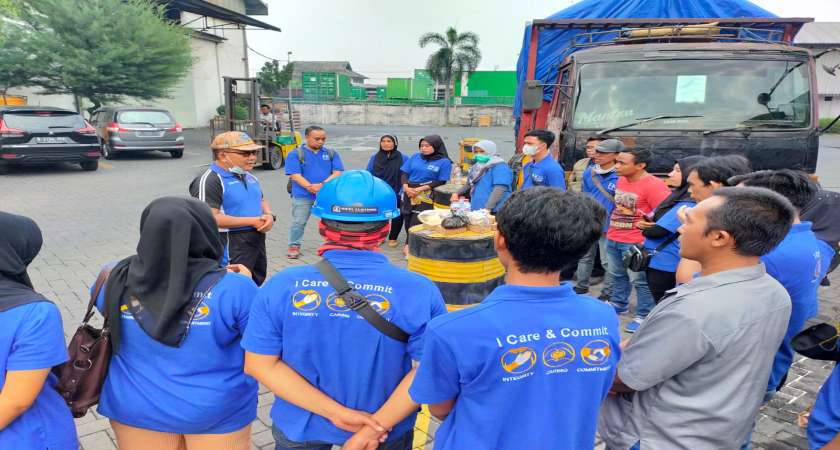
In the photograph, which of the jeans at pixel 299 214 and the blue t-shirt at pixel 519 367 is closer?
the blue t-shirt at pixel 519 367

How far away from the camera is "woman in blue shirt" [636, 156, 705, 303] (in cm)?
361

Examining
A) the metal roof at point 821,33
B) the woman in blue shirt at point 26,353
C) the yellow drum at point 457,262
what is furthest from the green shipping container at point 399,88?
the woman in blue shirt at point 26,353

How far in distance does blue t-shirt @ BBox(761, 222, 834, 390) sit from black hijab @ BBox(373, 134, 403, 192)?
528 cm

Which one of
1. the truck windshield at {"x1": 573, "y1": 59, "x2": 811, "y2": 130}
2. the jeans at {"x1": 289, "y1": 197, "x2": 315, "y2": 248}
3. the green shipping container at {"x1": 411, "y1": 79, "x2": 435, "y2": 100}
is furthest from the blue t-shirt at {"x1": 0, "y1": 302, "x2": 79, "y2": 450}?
the green shipping container at {"x1": 411, "y1": 79, "x2": 435, "y2": 100}

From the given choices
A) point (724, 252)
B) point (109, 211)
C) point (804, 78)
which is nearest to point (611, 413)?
point (724, 252)

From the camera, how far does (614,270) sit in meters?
4.95

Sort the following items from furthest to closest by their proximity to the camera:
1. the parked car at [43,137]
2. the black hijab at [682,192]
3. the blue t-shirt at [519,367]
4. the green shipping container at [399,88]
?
the green shipping container at [399,88]
the parked car at [43,137]
the black hijab at [682,192]
the blue t-shirt at [519,367]

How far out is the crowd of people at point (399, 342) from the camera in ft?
4.88

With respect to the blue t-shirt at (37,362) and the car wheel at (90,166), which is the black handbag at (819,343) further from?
the car wheel at (90,166)

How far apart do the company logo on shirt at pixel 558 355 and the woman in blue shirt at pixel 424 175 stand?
5.22 m

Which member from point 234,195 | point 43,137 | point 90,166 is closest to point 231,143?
point 234,195

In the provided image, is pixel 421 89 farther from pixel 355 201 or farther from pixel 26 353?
pixel 26 353

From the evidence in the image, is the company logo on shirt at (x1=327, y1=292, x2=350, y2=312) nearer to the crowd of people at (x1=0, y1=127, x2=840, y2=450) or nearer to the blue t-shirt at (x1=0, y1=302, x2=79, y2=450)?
the crowd of people at (x1=0, y1=127, x2=840, y2=450)

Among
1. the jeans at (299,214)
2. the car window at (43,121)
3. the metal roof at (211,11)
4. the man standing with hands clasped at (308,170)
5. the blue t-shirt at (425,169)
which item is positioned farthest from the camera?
the metal roof at (211,11)
